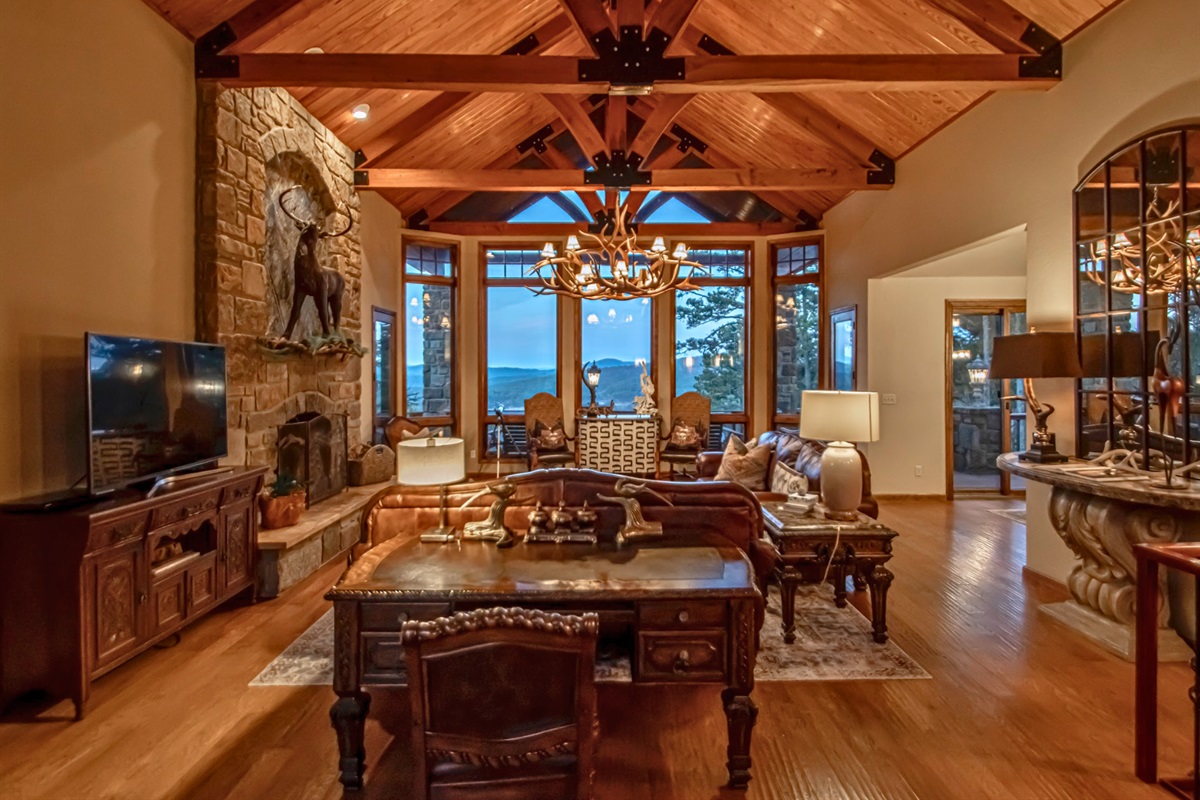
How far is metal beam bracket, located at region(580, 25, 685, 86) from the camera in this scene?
4250 millimetres

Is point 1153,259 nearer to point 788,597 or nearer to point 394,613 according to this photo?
point 788,597

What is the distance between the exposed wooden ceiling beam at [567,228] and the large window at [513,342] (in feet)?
0.94

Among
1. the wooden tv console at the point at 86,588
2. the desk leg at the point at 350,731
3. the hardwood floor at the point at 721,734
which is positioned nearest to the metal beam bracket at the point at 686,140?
the hardwood floor at the point at 721,734

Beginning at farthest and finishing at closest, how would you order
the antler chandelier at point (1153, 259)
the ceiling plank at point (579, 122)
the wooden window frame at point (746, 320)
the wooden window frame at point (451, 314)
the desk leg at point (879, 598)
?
the wooden window frame at point (746, 320) < the wooden window frame at point (451, 314) < the ceiling plank at point (579, 122) < the desk leg at point (879, 598) < the antler chandelier at point (1153, 259)

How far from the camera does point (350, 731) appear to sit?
7.00 feet

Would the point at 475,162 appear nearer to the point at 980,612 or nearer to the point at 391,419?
the point at 391,419

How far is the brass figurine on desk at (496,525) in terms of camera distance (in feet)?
8.47

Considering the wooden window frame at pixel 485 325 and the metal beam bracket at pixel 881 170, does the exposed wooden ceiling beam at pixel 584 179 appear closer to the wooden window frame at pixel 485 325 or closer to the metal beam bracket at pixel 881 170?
the metal beam bracket at pixel 881 170

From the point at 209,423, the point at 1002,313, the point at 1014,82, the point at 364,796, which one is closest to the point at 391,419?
the point at 209,423

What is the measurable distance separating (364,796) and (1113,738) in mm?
2788

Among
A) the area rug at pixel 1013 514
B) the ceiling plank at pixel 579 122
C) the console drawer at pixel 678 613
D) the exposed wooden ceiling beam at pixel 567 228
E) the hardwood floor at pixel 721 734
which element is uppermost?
the ceiling plank at pixel 579 122

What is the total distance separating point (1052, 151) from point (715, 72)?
89.6 inches

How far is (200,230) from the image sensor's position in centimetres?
404

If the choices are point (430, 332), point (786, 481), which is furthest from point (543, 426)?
point (786, 481)
